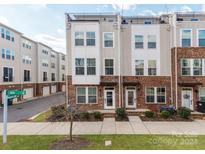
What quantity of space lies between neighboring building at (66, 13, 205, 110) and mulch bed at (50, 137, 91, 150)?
944 centimetres

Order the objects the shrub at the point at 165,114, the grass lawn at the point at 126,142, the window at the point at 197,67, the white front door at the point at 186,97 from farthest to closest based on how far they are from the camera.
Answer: the white front door at the point at 186,97, the window at the point at 197,67, the shrub at the point at 165,114, the grass lawn at the point at 126,142

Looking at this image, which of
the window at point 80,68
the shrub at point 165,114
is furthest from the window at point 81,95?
the shrub at point 165,114

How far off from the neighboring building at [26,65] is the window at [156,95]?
18.4m

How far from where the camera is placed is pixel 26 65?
35.1 meters

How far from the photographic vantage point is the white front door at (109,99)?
794 inches

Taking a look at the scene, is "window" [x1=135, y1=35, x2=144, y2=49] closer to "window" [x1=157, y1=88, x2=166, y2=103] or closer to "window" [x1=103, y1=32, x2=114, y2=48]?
"window" [x1=103, y1=32, x2=114, y2=48]

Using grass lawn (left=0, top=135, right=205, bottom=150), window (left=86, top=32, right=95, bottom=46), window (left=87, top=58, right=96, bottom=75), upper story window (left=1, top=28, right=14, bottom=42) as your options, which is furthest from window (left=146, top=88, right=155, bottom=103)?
upper story window (left=1, top=28, right=14, bottom=42)

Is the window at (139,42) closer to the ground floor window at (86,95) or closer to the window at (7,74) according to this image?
the ground floor window at (86,95)

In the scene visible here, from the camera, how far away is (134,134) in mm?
11797

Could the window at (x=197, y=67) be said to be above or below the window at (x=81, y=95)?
above

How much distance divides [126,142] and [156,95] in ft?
36.2

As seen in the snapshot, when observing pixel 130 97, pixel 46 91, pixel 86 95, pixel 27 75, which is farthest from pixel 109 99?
pixel 46 91

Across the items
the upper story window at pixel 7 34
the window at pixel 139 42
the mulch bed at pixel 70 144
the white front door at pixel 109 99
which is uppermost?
the upper story window at pixel 7 34

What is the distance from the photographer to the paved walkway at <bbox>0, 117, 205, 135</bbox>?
40.9ft
